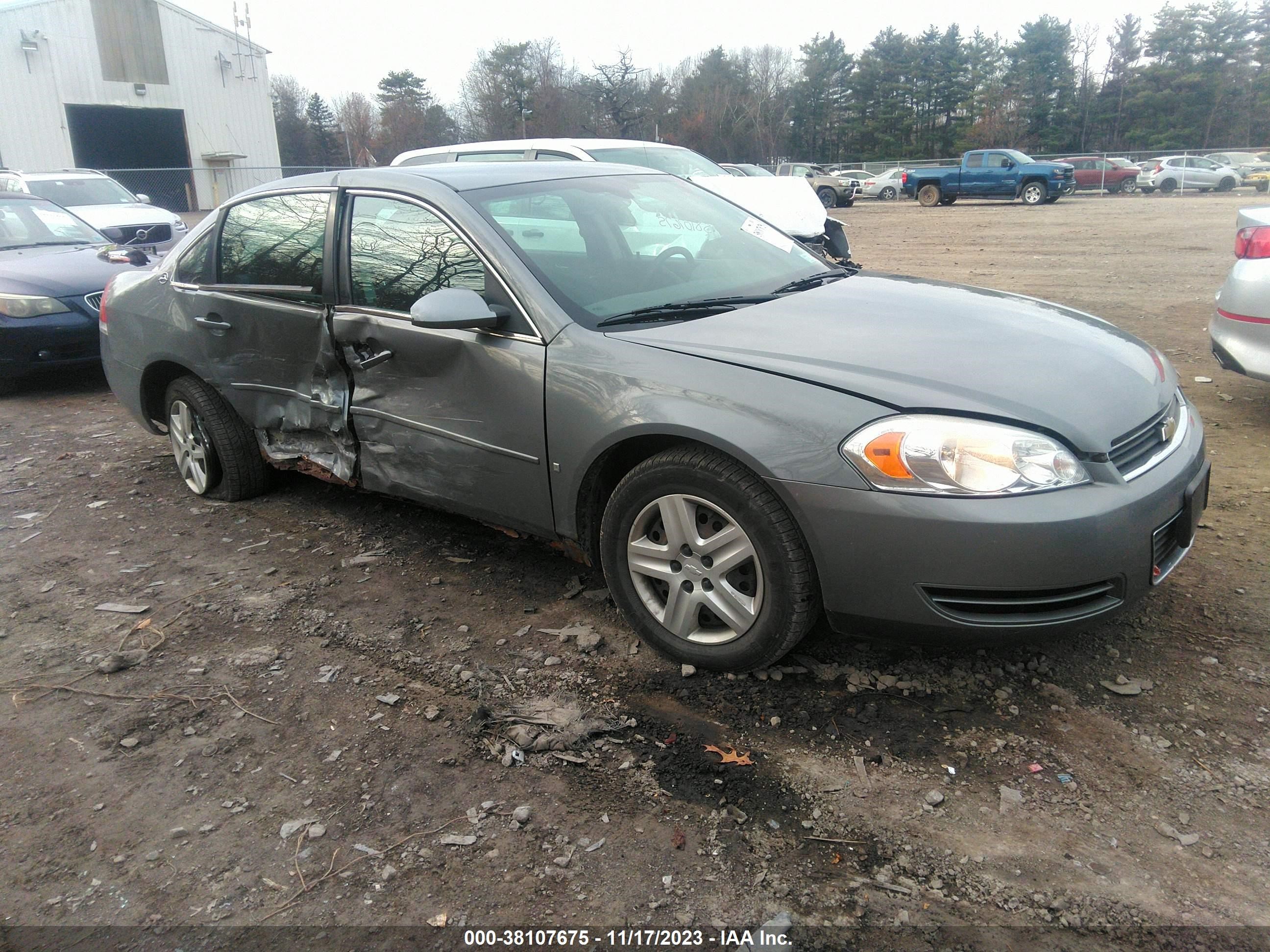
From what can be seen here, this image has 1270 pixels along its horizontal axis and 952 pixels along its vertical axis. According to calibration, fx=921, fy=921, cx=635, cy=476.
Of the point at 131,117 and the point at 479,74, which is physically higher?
the point at 479,74

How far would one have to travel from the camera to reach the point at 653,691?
9.77 feet

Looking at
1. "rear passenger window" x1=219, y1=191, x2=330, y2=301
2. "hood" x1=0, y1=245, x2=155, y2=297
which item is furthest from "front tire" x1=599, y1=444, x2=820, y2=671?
"hood" x1=0, y1=245, x2=155, y2=297

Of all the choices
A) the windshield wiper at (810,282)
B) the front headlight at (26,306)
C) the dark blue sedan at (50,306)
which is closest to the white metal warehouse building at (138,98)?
the dark blue sedan at (50,306)

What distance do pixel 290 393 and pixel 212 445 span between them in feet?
2.87

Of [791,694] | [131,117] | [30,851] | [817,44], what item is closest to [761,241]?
[791,694]

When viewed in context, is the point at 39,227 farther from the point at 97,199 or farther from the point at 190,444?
the point at 190,444

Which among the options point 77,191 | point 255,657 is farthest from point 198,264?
point 77,191

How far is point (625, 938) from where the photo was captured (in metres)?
2.03

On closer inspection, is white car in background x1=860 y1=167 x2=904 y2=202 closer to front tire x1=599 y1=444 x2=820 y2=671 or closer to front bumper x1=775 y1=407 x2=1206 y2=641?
front tire x1=599 y1=444 x2=820 y2=671

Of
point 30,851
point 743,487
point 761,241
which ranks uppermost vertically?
point 761,241

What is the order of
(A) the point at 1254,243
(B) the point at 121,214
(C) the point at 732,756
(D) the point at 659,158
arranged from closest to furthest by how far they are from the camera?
1. (C) the point at 732,756
2. (A) the point at 1254,243
3. (D) the point at 659,158
4. (B) the point at 121,214

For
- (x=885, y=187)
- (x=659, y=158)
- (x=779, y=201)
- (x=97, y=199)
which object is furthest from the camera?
(x=885, y=187)

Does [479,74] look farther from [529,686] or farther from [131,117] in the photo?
[529,686]

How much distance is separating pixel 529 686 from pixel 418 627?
0.65 m
